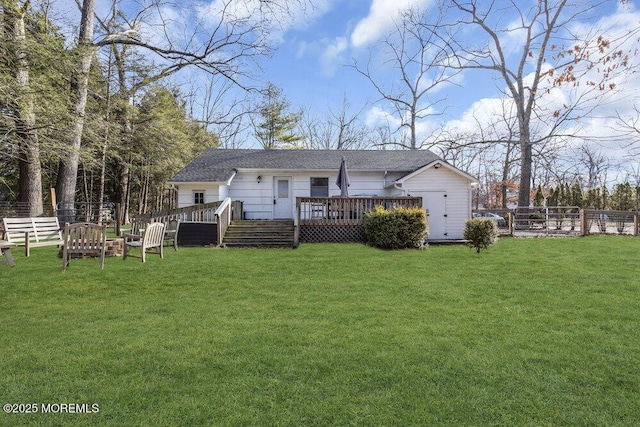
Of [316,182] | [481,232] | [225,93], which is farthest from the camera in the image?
[225,93]

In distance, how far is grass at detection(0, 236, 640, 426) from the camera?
8.34 ft

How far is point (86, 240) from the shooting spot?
7.47 metres

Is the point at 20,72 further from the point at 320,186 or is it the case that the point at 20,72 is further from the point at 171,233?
the point at 320,186

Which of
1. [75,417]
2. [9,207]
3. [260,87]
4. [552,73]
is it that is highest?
[260,87]

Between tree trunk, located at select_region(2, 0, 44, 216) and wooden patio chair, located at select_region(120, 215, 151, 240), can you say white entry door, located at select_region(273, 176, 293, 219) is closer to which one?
wooden patio chair, located at select_region(120, 215, 151, 240)

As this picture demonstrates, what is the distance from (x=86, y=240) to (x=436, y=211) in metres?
12.2

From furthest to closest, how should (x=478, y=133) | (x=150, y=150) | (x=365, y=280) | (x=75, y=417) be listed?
(x=478, y=133) → (x=150, y=150) → (x=365, y=280) → (x=75, y=417)

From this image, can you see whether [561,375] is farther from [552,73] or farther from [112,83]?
[112,83]

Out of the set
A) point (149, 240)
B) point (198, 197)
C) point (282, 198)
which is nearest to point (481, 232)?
point (282, 198)

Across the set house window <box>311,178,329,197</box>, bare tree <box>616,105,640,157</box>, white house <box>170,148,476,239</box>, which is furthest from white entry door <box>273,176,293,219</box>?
bare tree <box>616,105,640,157</box>

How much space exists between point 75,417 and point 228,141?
115 feet

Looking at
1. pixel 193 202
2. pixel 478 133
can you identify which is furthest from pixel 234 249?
pixel 478 133

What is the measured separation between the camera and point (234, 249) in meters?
11.0

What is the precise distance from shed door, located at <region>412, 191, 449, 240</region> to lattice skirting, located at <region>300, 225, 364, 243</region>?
10.9 feet
